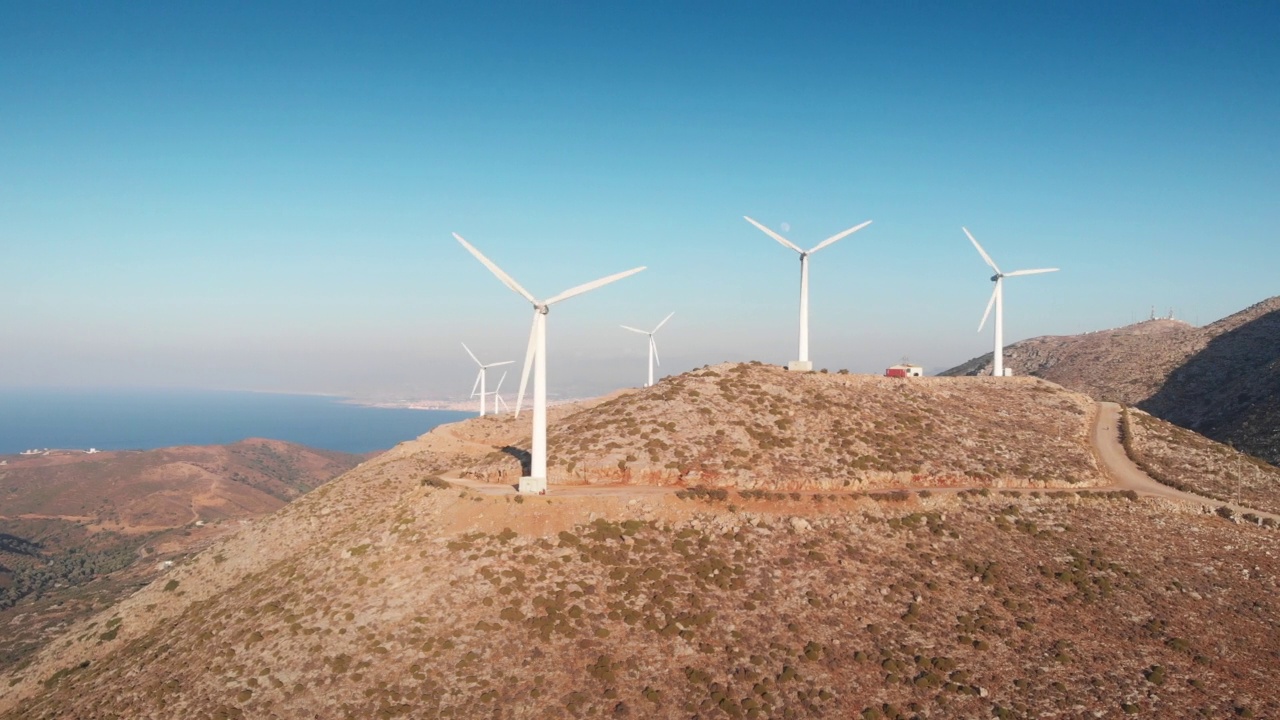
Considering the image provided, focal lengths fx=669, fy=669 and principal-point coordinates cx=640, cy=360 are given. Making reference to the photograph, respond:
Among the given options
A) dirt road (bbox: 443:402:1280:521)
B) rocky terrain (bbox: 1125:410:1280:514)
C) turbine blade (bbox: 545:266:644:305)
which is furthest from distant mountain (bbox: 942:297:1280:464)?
turbine blade (bbox: 545:266:644:305)

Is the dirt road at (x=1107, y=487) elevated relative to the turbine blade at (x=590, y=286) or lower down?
lower down

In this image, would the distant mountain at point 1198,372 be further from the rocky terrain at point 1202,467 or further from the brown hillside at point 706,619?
the brown hillside at point 706,619

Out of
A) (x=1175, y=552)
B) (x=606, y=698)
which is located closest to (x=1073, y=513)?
(x=1175, y=552)

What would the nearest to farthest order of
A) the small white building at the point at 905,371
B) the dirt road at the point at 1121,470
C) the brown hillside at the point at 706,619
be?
the brown hillside at the point at 706,619 → the dirt road at the point at 1121,470 → the small white building at the point at 905,371

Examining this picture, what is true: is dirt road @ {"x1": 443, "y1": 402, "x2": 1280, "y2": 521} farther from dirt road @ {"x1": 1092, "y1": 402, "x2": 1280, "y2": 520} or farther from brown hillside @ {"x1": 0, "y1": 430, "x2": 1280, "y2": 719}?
brown hillside @ {"x1": 0, "y1": 430, "x2": 1280, "y2": 719}

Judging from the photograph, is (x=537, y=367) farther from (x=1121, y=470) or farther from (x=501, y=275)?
(x=1121, y=470)

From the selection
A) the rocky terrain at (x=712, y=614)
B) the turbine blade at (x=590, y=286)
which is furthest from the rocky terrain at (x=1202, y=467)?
the turbine blade at (x=590, y=286)

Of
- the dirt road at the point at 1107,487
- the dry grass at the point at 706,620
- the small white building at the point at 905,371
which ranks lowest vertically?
the dry grass at the point at 706,620
